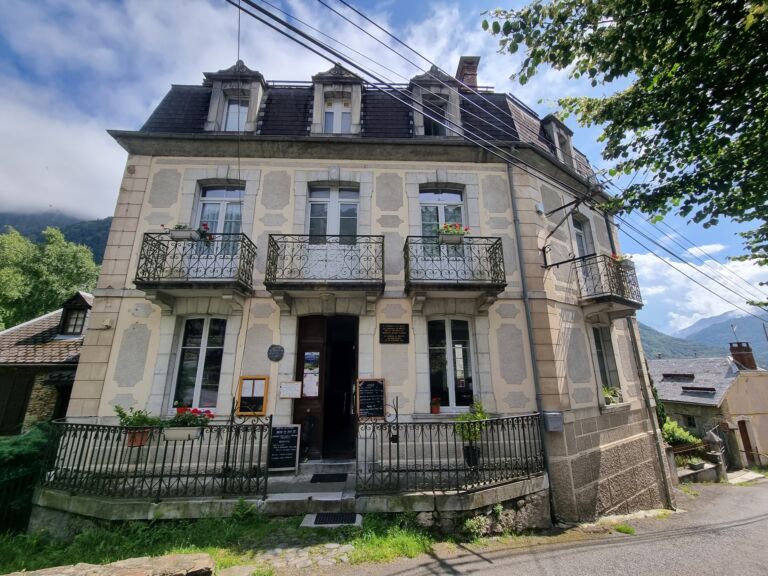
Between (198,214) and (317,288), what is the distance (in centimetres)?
406

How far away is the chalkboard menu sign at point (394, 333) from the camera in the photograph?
738 cm

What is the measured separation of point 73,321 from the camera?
34.8 ft

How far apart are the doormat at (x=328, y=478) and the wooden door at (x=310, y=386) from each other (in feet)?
2.27

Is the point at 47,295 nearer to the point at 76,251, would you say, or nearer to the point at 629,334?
the point at 76,251

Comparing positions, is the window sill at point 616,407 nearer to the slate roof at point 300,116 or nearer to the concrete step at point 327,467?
the concrete step at point 327,467

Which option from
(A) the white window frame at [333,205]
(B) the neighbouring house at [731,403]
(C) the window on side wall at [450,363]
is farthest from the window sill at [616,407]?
(B) the neighbouring house at [731,403]

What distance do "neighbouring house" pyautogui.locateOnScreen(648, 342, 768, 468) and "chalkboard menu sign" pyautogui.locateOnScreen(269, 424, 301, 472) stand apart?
22.7m

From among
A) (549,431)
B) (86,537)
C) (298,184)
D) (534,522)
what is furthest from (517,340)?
(86,537)

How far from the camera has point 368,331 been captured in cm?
742

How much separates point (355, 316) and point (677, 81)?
289 inches

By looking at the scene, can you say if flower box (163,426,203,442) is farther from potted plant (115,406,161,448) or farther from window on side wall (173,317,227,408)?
window on side wall (173,317,227,408)

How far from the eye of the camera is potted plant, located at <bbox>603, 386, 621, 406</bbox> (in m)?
8.18

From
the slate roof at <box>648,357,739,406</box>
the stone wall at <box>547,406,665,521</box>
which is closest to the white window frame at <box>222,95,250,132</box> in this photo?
the stone wall at <box>547,406,665,521</box>

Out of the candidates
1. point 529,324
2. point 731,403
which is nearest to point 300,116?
point 529,324
